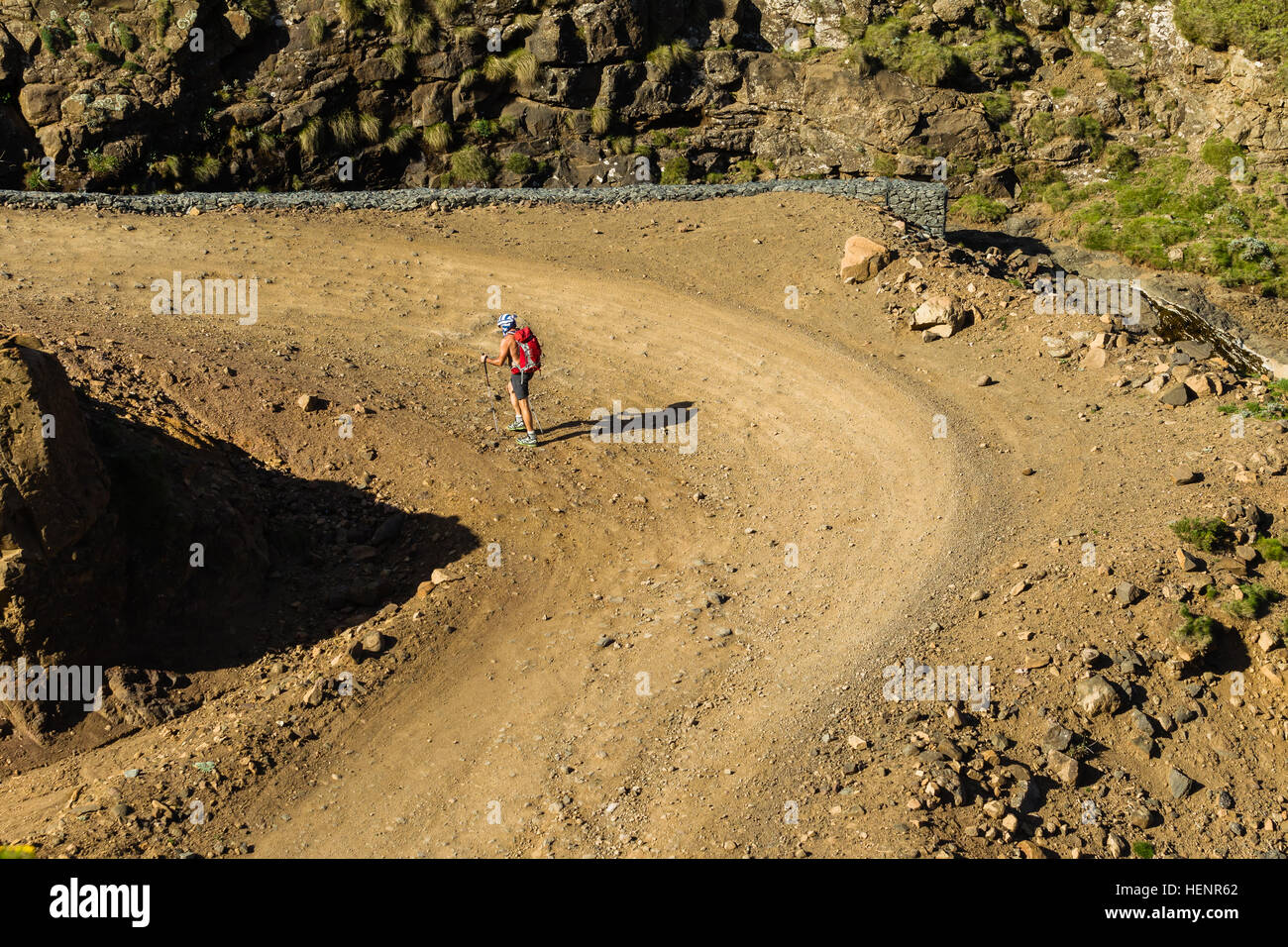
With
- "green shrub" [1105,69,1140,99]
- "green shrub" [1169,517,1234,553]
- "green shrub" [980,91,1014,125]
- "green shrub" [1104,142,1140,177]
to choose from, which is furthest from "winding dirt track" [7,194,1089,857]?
"green shrub" [1105,69,1140,99]

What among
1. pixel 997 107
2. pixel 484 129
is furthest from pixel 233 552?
pixel 997 107

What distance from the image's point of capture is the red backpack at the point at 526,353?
16406mm

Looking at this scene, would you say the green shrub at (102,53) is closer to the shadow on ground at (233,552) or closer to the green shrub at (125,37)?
the green shrub at (125,37)

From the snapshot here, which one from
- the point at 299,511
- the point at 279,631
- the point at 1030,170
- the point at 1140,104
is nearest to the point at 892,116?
the point at 1030,170

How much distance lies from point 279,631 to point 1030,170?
25.5 m

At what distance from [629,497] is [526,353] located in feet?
9.24

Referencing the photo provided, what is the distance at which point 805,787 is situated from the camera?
422 inches

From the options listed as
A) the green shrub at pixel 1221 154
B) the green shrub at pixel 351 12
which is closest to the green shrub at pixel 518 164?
the green shrub at pixel 351 12

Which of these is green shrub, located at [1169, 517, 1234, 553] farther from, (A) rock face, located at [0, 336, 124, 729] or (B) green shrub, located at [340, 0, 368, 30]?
(B) green shrub, located at [340, 0, 368, 30]

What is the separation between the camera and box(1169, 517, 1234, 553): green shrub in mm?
13672

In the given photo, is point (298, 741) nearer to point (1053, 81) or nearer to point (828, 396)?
point (828, 396)

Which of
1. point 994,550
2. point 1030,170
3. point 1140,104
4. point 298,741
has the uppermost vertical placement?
point 1140,104

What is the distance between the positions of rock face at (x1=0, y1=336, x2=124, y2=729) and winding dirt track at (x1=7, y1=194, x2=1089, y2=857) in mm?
2807

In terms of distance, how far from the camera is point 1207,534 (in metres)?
13.7
